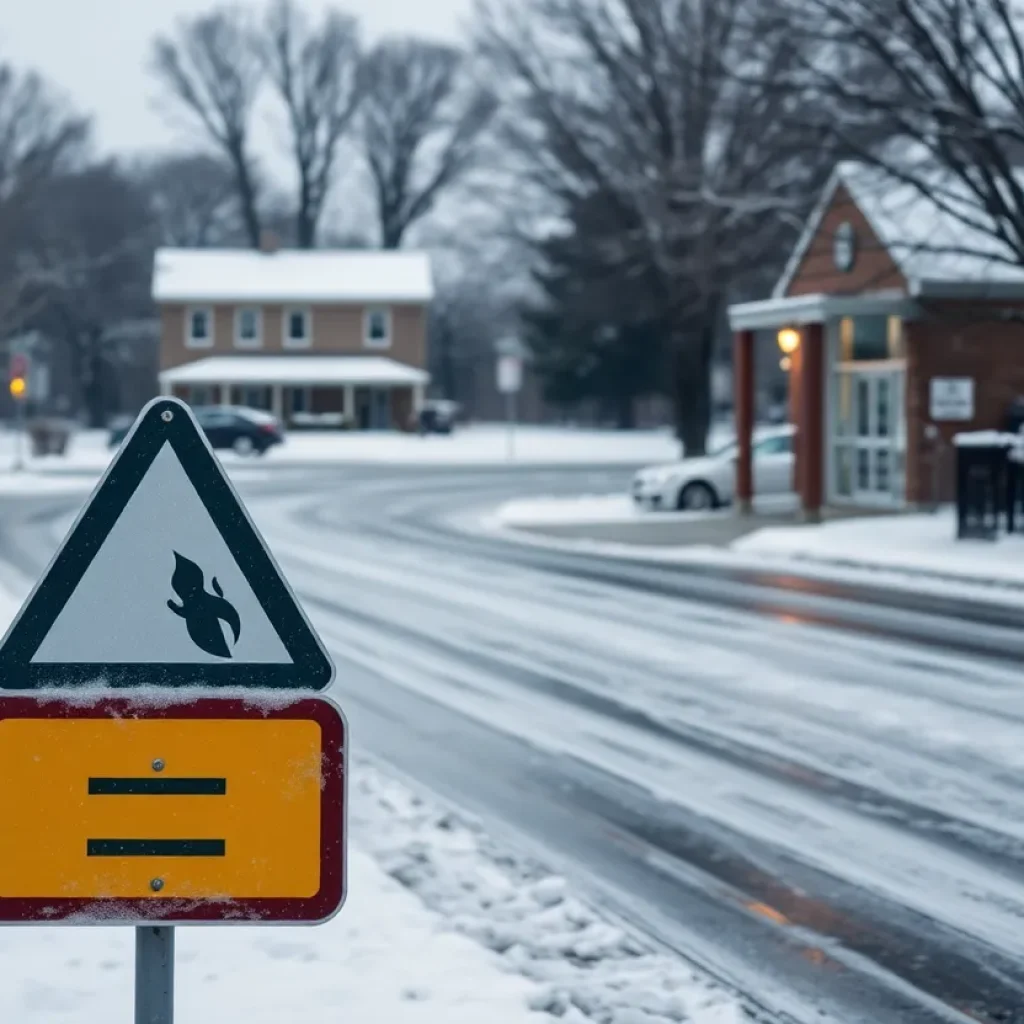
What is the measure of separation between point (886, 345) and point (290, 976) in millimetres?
23914

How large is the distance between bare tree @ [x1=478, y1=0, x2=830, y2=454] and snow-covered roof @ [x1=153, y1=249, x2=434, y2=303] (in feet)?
76.1

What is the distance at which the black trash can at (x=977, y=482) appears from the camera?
21.7 metres

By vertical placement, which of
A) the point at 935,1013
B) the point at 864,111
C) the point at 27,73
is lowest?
the point at 935,1013

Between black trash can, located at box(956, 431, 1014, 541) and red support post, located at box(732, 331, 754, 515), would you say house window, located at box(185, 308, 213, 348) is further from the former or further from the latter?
black trash can, located at box(956, 431, 1014, 541)

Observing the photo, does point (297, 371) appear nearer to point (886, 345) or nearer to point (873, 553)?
point (886, 345)

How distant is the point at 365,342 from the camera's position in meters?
68.2

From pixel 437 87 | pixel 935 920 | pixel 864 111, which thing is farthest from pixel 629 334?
pixel 935 920

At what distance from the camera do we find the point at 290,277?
68.8 metres

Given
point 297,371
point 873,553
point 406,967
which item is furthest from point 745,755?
point 297,371

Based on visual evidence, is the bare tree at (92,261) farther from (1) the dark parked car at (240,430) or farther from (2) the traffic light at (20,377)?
(2) the traffic light at (20,377)

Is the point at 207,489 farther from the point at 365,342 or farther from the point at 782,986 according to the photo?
the point at 365,342

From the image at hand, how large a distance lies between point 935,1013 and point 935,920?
1007 mm

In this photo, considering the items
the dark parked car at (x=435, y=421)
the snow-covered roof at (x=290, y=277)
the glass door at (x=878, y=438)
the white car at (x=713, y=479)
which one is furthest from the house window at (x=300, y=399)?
the glass door at (x=878, y=438)

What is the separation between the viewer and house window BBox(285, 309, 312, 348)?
67875 millimetres
